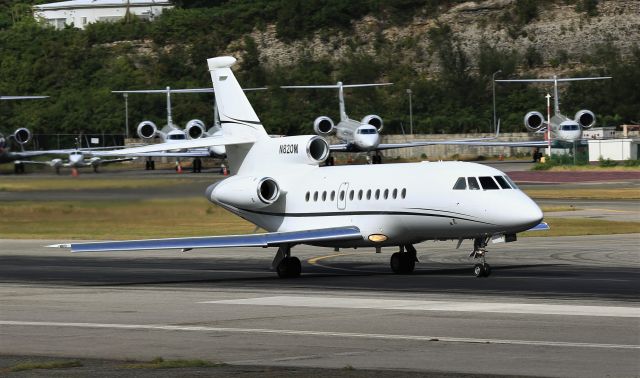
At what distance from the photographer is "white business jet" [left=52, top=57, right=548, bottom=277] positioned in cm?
3186

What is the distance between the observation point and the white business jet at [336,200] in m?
31.9

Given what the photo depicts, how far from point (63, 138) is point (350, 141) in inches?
1420

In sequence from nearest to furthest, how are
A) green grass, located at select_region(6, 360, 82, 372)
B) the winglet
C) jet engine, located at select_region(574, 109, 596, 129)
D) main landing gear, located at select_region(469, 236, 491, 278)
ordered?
1. green grass, located at select_region(6, 360, 82, 372)
2. main landing gear, located at select_region(469, 236, 491, 278)
3. the winglet
4. jet engine, located at select_region(574, 109, 596, 129)

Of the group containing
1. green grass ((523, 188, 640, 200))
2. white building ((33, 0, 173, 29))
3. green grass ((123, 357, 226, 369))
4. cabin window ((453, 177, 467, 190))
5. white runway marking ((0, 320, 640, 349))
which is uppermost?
white building ((33, 0, 173, 29))

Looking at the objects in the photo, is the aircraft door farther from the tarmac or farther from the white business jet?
the tarmac

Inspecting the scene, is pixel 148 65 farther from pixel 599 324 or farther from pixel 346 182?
pixel 599 324

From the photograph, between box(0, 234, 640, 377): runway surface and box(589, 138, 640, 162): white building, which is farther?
box(589, 138, 640, 162): white building

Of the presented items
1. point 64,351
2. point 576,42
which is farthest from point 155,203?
point 576,42

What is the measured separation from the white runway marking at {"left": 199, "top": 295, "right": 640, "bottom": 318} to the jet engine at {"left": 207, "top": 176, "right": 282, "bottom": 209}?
7411mm

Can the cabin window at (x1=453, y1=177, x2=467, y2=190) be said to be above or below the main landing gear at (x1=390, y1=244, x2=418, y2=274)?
above

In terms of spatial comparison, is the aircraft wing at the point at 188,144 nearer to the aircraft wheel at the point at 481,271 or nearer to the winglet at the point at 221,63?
the winglet at the point at 221,63

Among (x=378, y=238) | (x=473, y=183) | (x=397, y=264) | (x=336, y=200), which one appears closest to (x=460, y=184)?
(x=473, y=183)

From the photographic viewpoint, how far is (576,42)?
136m

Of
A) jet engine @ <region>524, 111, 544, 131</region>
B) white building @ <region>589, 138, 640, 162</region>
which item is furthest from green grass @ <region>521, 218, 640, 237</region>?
jet engine @ <region>524, 111, 544, 131</region>
